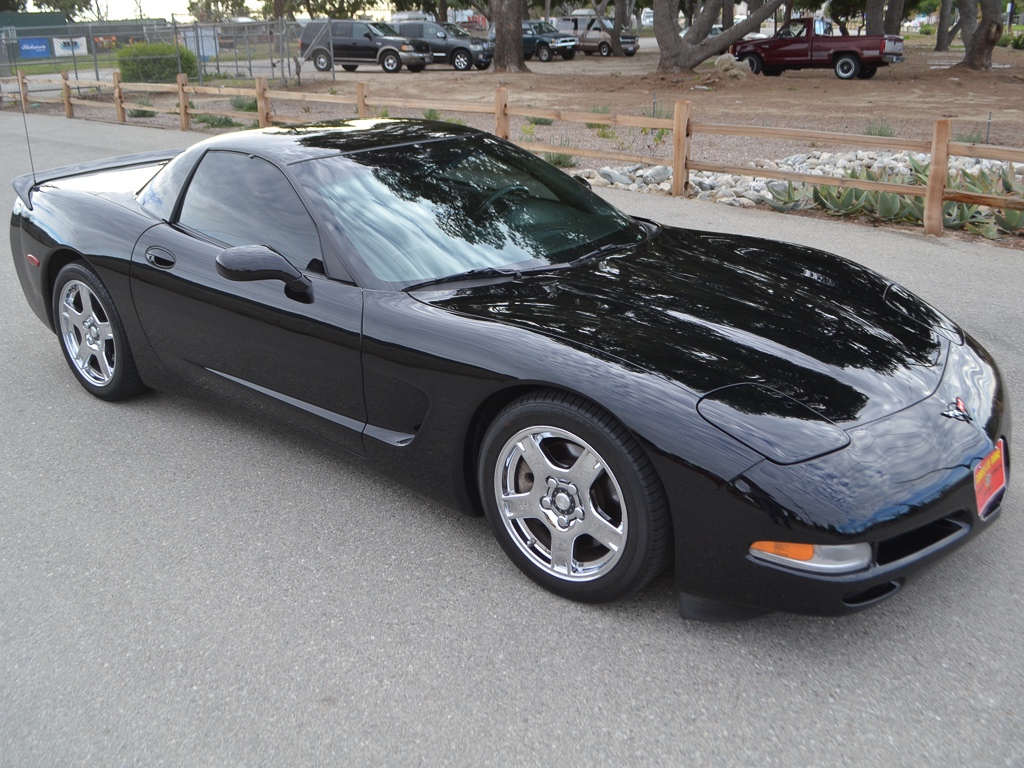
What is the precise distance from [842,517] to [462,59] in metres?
36.7

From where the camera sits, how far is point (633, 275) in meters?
3.75

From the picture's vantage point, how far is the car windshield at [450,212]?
12.2ft

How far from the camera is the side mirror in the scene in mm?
3592

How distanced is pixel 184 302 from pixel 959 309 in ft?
16.3

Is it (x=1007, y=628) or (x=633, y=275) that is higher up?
(x=633, y=275)

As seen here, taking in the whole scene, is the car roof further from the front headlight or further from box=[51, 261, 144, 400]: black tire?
the front headlight

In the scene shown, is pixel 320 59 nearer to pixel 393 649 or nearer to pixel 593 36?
pixel 593 36

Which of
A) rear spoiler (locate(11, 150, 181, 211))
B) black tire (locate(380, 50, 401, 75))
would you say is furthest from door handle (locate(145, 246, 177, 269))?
black tire (locate(380, 50, 401, 75))

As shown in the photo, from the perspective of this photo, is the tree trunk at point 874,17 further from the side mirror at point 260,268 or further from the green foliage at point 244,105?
the side mirror at point 260,268

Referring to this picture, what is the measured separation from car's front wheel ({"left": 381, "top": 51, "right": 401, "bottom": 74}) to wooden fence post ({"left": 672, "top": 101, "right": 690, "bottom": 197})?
2790cm

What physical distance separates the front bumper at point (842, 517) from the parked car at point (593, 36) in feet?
157

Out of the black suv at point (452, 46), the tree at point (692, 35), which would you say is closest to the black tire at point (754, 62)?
the tree at point (692, 35)

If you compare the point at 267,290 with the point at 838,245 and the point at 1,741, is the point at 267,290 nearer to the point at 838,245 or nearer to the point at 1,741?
the point at 1,741

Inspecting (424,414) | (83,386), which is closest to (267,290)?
(424,414)
